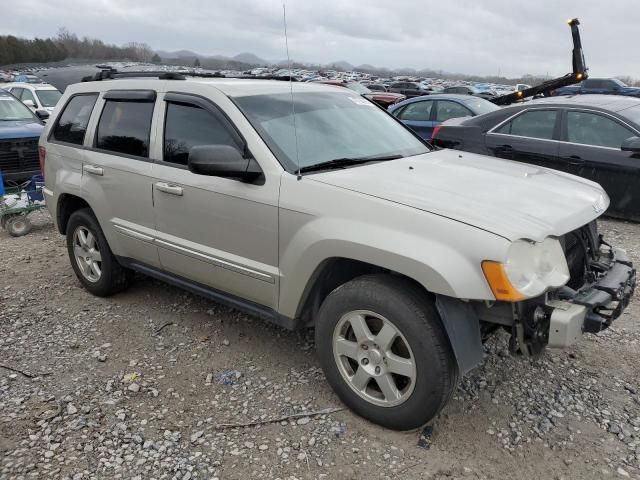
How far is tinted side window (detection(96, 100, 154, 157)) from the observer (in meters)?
3.95

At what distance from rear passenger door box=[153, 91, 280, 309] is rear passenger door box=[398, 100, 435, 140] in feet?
25.2

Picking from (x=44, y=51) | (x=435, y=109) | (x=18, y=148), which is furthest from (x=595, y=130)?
(x=44, y=51)

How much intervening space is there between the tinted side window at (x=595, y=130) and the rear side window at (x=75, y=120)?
5434 mm

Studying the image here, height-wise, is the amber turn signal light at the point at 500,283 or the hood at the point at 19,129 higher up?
the amber turn signal light at the point at 500,283

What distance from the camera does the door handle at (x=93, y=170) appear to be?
4.23 metres

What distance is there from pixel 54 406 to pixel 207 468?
3.68ft

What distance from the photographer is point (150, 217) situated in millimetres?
3896

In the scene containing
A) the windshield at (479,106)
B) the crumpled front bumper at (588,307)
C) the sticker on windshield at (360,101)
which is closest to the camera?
the crumpled front bumper at (588,307)

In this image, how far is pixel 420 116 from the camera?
1096 cm

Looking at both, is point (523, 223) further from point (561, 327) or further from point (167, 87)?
point (167, 87)

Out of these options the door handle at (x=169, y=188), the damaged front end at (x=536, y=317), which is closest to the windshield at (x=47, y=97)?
the door handle at (x=169, y=188)

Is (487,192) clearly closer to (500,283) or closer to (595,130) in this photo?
(500,283)

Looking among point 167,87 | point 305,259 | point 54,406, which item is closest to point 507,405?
point 305,259

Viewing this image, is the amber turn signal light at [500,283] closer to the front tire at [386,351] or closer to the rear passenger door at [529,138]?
the front tire at [386,351]
